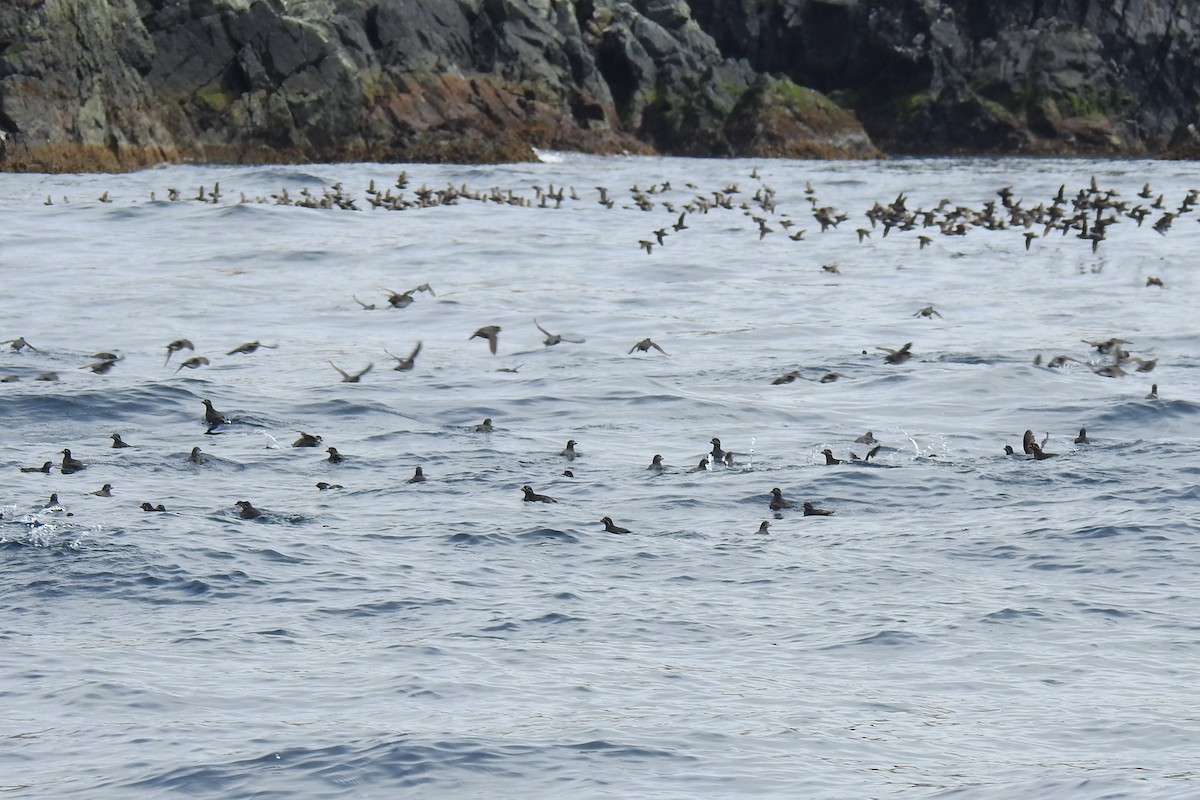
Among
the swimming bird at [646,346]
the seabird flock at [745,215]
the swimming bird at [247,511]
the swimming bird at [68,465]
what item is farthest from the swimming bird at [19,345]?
the swimming bird at [247,511]

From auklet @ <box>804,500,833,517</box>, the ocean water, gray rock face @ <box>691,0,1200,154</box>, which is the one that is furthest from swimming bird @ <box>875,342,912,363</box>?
gray rock face @ <box>691,0,1200,154</box>

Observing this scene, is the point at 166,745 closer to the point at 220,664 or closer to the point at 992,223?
the point at 220,664

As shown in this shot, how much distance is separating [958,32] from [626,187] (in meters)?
52.8

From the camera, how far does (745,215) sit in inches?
2096

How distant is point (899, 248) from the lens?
148 ft

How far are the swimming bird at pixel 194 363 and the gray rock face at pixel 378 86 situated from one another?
39.7m

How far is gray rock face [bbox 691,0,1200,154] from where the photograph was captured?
4094 inches

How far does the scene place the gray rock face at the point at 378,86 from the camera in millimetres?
66438

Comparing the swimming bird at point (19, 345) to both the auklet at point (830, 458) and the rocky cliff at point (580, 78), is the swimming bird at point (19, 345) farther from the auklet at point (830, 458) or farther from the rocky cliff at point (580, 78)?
the rocky cliff at point (580, 78)

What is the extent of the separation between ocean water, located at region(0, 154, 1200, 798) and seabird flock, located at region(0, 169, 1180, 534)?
0.82 ft

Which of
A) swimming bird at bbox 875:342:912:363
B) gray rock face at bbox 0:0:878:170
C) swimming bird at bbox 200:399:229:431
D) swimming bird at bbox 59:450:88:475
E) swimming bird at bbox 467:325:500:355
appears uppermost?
gray rock face at bbox 0:0:878:170

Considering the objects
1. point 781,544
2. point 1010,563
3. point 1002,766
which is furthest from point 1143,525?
point 1002,766

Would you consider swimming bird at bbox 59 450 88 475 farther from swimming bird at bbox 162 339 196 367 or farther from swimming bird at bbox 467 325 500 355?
swimming bird at bbox 467 325 500 355

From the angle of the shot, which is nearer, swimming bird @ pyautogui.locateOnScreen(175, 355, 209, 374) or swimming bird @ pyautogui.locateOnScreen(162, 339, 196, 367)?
swimming bird @ pyautogui.locateOnScreen(175, 355, 209, 374)
